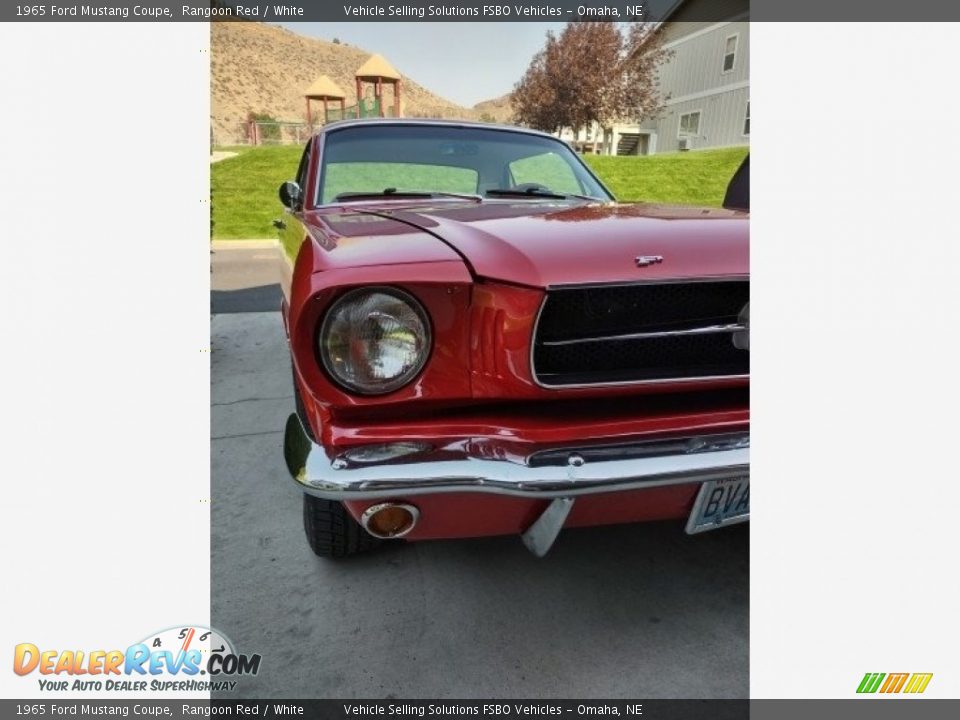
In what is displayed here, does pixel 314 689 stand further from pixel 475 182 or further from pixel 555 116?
pixel 555 116

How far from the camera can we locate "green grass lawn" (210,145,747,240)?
39.3 feet

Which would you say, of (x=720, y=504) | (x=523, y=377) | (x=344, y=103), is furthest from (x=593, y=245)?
(x=344, y=103)

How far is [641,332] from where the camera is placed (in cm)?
144

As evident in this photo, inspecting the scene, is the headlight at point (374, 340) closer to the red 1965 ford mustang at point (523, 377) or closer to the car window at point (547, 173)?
the red 1965 ford mustang at point (523, 377)

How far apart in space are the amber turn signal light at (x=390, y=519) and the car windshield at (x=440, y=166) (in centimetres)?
165

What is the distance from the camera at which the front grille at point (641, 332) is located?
1.38 meters

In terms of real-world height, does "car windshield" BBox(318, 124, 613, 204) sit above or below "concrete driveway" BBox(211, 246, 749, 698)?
above

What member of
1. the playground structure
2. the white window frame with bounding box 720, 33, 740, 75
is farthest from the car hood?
the white window frame with bounding box 720, 33, 740, 75

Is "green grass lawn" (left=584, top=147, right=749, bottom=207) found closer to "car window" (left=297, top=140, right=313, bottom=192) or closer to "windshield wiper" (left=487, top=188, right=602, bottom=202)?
"car window" (left=297, top=140, right=313, bottom=192)

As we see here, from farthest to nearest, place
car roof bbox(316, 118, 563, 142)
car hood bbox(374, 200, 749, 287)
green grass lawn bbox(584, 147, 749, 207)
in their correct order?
green grass lawn bbox(584, 147, 749, 207)
car roof bbox(316, 118, 563, 142)
car hood bbox(374, 200, 749, 287)

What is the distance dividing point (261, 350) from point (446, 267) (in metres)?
3.48

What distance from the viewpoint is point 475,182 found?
9.00 feet

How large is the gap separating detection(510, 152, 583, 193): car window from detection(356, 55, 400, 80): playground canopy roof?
39.4 ft

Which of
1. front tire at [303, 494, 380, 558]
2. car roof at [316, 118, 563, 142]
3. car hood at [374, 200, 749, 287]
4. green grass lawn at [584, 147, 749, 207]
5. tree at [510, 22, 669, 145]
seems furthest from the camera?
tree at [510, 22, 669, 145]
